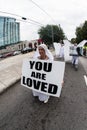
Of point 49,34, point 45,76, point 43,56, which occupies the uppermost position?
point 43,56

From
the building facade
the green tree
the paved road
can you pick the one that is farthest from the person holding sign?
the building facade

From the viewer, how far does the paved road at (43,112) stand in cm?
468

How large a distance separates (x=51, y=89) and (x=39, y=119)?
1.18 m

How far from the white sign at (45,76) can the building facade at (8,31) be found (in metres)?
79.5

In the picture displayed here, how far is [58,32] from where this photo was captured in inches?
3246

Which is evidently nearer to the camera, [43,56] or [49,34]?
[43,56]

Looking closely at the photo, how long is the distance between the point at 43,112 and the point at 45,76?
108 cm

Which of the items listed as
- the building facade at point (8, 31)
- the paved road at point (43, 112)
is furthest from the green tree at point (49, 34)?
the paved road at point (43, 112)

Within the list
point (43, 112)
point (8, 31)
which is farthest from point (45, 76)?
point (8, 31)

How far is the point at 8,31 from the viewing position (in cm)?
9319

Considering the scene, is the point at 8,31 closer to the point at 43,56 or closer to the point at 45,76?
the point at 43,56

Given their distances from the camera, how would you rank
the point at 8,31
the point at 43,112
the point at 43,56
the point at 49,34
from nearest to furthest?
1. the point at 43,112
2. the point at 43,56
3. the point at 49,34
4. the point at 8,31

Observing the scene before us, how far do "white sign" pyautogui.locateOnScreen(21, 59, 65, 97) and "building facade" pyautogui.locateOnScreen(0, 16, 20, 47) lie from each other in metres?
79.5

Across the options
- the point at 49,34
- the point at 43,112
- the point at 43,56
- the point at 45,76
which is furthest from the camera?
the point at 49,34
